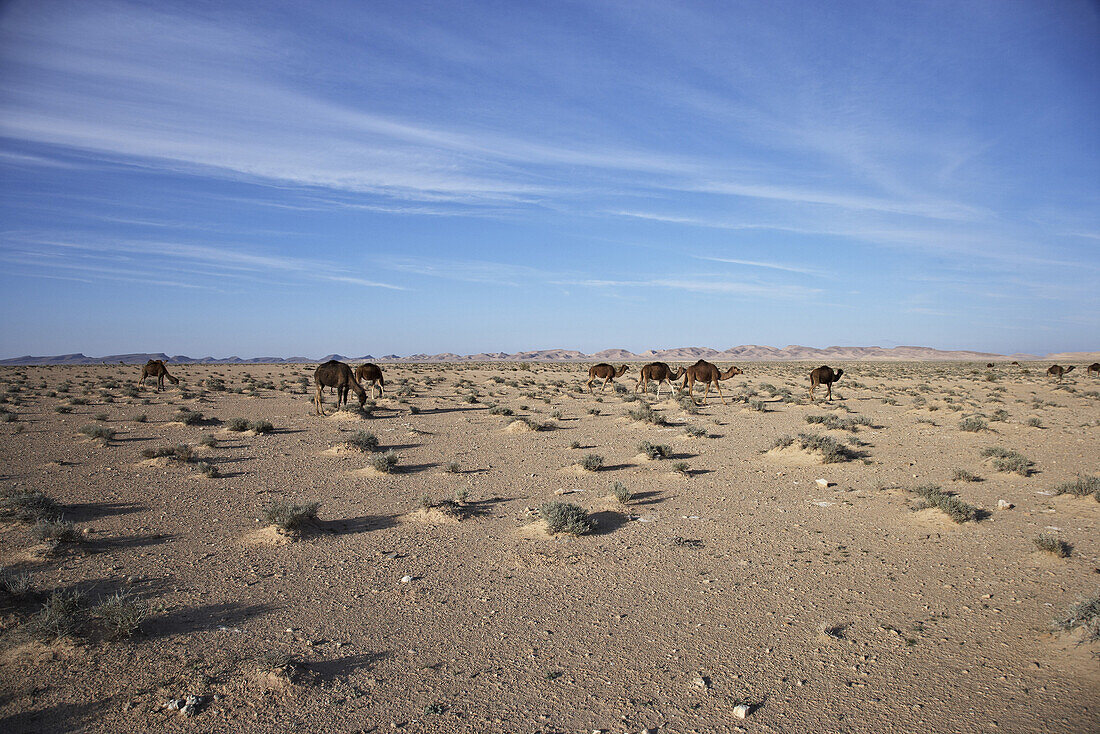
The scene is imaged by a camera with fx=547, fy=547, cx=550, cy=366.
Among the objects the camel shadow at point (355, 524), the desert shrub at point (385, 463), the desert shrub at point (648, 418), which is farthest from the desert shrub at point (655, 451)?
the camel shadow at point (355, 524)

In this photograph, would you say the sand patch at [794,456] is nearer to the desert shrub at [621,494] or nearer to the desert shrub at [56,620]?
the desert shrub at [621,494]

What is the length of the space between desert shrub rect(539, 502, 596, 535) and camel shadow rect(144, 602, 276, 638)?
13.1 feet

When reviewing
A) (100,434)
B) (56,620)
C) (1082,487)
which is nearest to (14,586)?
(56,620)

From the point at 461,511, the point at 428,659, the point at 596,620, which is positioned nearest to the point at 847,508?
the point at 596,620

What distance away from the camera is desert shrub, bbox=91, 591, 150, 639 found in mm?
5199

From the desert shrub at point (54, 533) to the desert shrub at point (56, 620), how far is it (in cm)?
243

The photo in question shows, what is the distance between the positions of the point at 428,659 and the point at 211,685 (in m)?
1.83

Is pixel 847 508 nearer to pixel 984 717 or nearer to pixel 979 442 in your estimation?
pixel 984 717

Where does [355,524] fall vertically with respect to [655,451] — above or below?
below

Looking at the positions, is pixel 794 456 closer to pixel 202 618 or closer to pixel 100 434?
pixel 202 618

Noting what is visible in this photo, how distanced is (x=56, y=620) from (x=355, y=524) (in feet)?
14.0

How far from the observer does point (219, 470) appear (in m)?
12.0

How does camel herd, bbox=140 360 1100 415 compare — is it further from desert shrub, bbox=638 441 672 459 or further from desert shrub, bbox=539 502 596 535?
desert shrub, bbox=539 502 596 535

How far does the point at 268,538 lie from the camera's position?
8.11 metres
